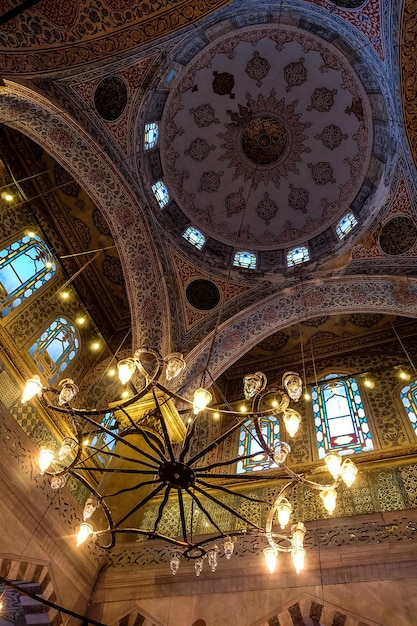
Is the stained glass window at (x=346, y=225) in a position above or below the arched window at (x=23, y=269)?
above

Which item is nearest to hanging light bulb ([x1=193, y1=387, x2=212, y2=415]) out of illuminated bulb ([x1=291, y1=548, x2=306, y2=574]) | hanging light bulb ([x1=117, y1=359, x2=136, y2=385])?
hanging light bulb ([x1=117, y1=359, x2=136, y2=385])

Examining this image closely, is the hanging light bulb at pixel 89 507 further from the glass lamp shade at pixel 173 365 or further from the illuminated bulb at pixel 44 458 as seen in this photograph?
the glass lamp shade at pixel 173 365

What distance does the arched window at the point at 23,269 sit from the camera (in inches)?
243

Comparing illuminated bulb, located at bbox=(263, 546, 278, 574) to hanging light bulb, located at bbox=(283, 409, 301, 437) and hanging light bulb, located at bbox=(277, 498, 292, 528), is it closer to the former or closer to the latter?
hanging light bulb, located at bbox=(277, 498, 292, 528)

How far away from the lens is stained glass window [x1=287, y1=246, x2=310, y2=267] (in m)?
→ 7.63

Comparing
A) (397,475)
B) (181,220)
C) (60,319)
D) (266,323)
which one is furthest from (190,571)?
(181,220)

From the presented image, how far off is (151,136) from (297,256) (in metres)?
3.12

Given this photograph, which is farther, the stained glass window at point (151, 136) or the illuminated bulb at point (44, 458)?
the stained glass window at point (151, 136)

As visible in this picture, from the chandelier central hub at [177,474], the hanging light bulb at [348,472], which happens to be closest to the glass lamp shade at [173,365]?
the chandelier central hub at [177,474]

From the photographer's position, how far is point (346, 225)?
24.2 feet

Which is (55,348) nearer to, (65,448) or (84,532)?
(65,448)

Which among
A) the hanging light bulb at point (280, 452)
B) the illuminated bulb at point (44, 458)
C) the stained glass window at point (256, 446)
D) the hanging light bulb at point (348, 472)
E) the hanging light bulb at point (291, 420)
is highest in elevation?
the stained glass window at point (256, 446)

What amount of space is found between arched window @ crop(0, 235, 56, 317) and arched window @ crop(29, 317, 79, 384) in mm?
631

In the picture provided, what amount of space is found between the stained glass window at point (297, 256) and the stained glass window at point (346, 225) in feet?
2.03
